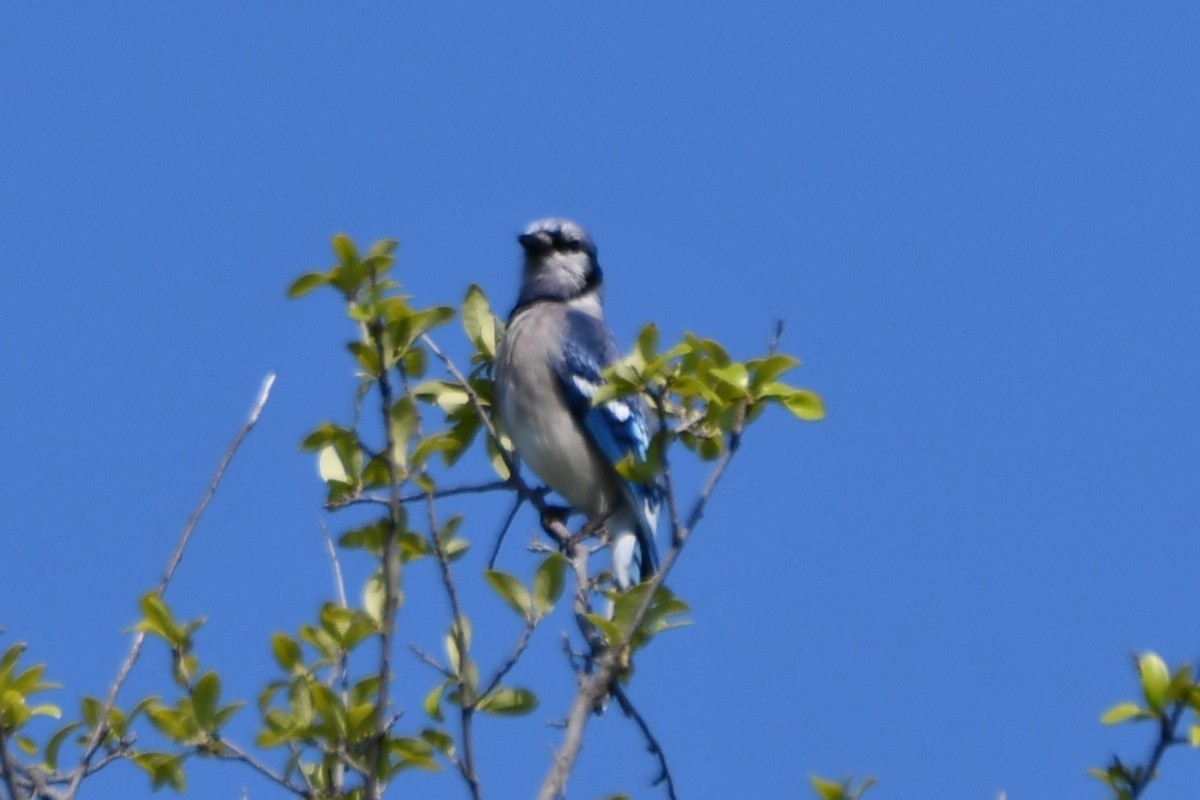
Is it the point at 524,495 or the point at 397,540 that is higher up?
the point at 524,495

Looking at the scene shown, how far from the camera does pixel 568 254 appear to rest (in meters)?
7.84

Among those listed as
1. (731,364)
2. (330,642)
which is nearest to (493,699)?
(330,642)

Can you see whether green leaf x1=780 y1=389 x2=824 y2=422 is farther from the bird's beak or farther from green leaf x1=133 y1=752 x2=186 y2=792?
the bird's beak

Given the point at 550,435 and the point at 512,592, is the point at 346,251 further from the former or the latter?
the point at 550,435

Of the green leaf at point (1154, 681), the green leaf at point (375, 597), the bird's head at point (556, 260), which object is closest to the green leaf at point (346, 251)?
the green leaf at point (375, 597)

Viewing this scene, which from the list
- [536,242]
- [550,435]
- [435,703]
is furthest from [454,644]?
[536,242]

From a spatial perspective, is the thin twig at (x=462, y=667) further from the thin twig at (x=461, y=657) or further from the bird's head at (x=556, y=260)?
the bird's head at (x=556, y=260)

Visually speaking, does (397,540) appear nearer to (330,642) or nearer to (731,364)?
(330,642)

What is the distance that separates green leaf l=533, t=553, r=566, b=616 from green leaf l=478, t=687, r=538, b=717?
249 mm

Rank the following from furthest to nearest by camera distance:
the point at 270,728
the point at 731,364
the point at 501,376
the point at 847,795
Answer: the point at 501,376 < the point at 731,364 < the point at 270,728 < the point at 847,795

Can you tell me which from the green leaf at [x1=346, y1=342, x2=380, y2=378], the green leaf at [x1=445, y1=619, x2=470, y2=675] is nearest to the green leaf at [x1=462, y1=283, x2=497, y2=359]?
the green leaf at [x1=346, y1=342, x2=380, y2=378]

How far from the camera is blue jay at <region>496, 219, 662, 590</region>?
6.76m

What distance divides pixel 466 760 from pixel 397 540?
651 millimetres

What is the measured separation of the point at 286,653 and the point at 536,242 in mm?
3693
